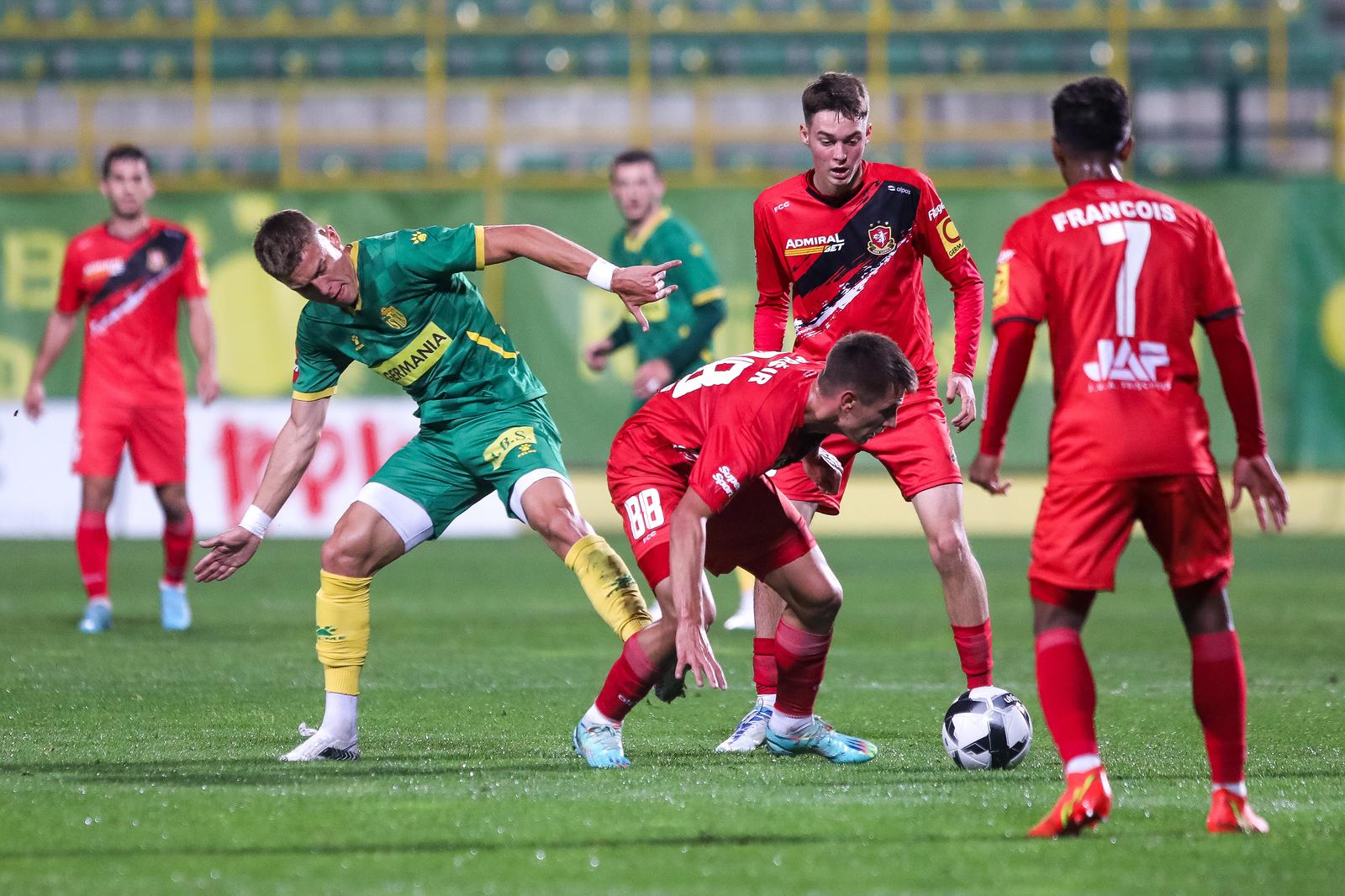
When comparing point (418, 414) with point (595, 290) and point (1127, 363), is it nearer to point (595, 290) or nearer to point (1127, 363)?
point (1127, 363)

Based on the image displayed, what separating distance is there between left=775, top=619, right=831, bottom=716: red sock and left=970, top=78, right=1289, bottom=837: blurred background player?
1.40 m

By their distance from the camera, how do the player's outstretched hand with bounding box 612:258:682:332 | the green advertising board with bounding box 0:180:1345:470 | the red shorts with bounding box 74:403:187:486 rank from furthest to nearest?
the green advertising board with bounding box 0:180:1345:470, the red shorts with bounding box 74:403:187:486, the player's outstretched hand with bounding box 612:258:682:332

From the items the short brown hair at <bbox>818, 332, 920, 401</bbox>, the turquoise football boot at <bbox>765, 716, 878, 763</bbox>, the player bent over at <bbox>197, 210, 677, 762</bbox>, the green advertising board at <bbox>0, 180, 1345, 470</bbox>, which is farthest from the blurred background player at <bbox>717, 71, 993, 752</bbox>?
the green advertising board at <bbox>0, 180, 1345, 470</bbox>

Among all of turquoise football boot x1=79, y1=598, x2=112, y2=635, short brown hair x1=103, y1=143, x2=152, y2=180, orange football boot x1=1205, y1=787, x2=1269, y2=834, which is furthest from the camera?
short brown hair x1=103, y1=143, x2=152, y2=180

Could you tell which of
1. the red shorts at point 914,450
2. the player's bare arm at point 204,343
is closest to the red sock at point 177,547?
the player's bare arm at point 204,343

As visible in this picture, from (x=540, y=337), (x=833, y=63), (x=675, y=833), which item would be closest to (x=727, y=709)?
(x=675, y=833)

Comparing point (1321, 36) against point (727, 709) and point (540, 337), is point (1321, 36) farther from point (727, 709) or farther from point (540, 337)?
point (727, 709)

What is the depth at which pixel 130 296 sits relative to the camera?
996 cm

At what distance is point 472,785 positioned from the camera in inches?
196

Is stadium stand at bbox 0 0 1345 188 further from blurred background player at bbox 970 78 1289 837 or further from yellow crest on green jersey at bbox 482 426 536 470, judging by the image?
blurred background player at bbox 970 78 1289 837

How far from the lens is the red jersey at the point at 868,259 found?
20.2 ft

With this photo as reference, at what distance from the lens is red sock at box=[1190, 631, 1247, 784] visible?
13.9ft

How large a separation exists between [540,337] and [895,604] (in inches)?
264

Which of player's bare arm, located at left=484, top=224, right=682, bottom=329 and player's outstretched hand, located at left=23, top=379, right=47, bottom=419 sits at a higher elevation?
player's bare arm, located at left=484, top=224, right=682, bottom=329
